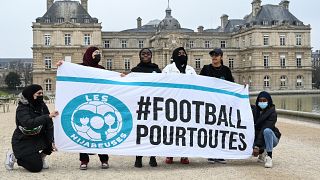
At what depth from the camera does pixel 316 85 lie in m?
82.8

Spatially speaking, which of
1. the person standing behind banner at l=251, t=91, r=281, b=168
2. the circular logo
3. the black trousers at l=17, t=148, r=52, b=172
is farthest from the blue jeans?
the black trousers at l=17, t=148, r=52, b=172

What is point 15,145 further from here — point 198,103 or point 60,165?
point 198,103

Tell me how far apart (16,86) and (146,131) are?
74.2 m

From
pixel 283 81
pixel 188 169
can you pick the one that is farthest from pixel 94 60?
pixel 283 81

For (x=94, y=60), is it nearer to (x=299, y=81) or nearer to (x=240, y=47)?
(x=299, y=81)

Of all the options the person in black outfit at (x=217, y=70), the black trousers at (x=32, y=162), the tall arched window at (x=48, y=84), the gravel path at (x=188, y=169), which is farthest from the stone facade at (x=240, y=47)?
the black trousers at (x=32, y=162)

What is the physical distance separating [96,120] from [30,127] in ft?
3.33

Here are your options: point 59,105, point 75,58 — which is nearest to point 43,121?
point 59,105

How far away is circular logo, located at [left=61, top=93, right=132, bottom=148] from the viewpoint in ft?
24.9

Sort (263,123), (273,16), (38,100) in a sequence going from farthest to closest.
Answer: (273,16) < (263,123) < (38,100)

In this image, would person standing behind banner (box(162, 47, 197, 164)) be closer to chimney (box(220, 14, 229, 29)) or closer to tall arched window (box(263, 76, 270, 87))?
tall arched window (box(263, 76, 270, 87))

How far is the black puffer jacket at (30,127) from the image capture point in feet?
24.4

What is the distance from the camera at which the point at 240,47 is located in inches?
2788

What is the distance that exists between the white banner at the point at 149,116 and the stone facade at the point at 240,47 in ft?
181
